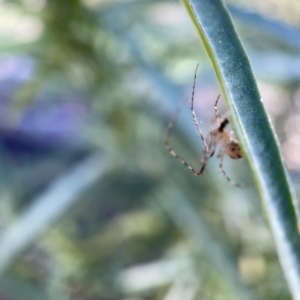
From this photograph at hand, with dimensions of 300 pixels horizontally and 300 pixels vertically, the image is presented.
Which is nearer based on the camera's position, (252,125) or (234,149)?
(252,125)

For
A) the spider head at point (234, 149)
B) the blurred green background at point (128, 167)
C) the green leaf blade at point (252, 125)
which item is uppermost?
the blurred green background at point (128, 167)

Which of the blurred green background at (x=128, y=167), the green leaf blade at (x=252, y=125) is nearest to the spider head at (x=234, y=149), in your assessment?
the blurred green background at (x=128, y=167)

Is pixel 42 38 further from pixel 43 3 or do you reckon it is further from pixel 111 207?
pixel 111 207

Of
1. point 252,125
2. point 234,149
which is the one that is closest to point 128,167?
point 234,149

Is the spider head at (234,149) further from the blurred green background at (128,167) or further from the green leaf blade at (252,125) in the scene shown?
the green leaf blade at (252,125)

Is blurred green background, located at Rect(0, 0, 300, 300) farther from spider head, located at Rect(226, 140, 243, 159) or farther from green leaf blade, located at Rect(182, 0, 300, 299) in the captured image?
green leaf blade, located at Rect(182, 0, 300, 299)

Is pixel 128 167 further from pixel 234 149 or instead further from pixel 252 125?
pixel 252 125

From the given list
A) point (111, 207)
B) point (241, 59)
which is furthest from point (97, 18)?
point (111, 207)

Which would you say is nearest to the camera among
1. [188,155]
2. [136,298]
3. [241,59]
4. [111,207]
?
[241,59]
